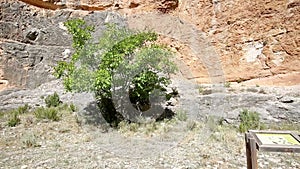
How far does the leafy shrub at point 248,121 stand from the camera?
20.4 ft

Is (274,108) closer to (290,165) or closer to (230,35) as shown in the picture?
(290,165)

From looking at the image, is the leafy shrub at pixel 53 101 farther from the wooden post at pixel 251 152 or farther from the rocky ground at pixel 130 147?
the wooden post at pixel 251 152

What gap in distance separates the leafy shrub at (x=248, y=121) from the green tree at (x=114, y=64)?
2641 millimetres

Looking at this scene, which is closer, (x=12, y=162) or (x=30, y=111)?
(x=12, y=162)

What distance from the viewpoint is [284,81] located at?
8.43 metres

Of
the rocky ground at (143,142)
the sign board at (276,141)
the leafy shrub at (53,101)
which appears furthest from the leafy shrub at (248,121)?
the leafy shrub at (53,101)

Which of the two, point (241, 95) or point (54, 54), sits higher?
point (54, 54)

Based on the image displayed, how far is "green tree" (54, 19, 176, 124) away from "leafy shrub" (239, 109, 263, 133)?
2.64 metres

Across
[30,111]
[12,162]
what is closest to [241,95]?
[12,162]

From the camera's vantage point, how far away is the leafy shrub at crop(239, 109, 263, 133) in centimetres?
621

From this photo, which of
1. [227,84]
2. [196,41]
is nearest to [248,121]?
[227,84]

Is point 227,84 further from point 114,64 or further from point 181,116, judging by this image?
point 114,64

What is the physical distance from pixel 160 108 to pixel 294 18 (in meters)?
6.31

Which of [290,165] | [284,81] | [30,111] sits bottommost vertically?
[290,165]
